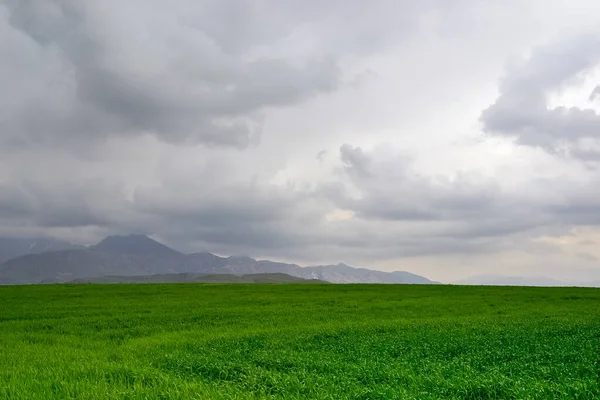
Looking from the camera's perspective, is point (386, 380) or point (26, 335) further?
point (26, 335)

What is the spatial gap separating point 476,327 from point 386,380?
15.2 meters

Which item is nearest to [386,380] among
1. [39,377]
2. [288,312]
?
[39,377]

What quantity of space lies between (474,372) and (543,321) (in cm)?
1931

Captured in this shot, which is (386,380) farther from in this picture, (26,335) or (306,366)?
(26,335)

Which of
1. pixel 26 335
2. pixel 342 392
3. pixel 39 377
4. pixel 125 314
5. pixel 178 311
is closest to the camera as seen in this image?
pixel 342 392

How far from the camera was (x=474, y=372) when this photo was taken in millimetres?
13562

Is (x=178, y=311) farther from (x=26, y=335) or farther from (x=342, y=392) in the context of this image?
(x=342, y=392)

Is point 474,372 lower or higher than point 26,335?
higher

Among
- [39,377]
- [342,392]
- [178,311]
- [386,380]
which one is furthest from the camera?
[178,311]

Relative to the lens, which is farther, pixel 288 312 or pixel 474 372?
pixel 288 312

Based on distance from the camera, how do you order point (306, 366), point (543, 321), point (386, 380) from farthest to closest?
point (543, 321) → point (306, 366) → point (386, 380)

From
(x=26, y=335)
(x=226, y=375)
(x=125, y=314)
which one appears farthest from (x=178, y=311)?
(x=226, y=375)

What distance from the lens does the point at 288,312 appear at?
122ft

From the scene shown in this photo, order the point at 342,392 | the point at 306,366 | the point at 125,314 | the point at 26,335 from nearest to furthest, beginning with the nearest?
the point at 342,392
the point at 306,366
the point at 26,335
the point at 125,314
